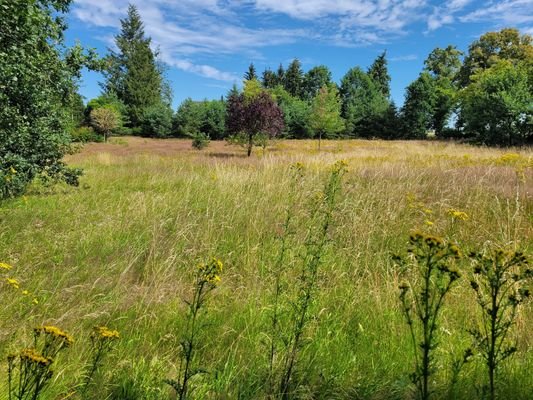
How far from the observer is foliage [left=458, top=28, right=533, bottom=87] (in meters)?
41.0

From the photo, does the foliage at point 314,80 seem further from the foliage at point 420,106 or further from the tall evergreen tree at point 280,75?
the foliage at point 420,106

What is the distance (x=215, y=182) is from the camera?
7164 mm

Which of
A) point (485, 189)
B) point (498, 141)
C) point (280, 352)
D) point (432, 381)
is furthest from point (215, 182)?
point (498, 141)

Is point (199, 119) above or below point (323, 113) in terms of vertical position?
below

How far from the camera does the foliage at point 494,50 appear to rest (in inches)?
1615

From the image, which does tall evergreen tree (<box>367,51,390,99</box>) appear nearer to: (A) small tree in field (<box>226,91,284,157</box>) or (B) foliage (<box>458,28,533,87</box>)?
(B) foliage (<box>458,28,533,87</box>)

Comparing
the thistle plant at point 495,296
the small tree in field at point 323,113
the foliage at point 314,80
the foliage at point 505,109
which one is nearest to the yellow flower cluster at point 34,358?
the thistle plant at point 495,296

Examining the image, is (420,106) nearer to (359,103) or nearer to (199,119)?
(359,103)

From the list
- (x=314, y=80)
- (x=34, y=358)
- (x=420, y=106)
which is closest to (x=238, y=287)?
(x=34, y=358)

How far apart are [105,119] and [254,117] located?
23.8 m

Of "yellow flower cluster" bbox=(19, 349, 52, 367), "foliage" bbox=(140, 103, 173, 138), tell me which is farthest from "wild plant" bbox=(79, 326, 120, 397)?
"foliage" bbox=(140, 103, 173, 138)

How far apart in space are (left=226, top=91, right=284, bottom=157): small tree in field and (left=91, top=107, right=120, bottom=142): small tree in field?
21.6 metres

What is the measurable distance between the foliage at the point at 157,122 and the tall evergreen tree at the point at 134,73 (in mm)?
4452

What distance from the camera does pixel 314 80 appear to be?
6438 cm
